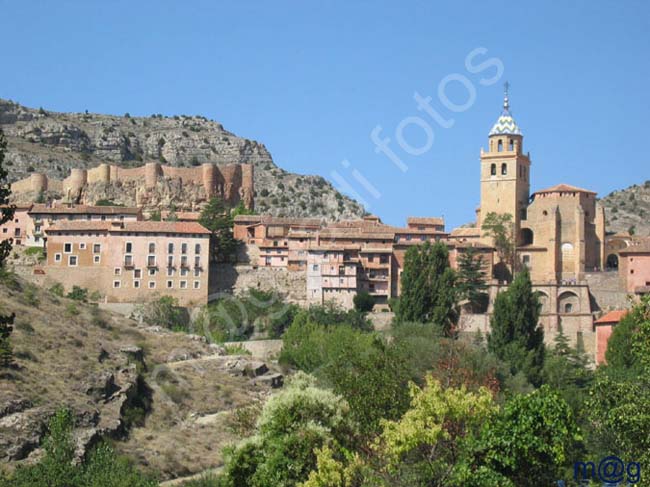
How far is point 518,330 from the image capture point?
2591 inches

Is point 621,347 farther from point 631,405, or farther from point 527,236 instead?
point 631,405

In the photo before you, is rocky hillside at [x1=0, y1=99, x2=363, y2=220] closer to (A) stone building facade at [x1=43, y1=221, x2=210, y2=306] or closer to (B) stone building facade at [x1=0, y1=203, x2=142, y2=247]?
(B) stone building facade at [x1=0, y1=203, x2=142, y2=247]

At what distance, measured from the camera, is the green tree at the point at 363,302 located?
Answer: 74062mm

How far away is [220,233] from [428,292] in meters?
17.0

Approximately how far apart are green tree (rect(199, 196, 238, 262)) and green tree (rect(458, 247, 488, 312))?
597 inches

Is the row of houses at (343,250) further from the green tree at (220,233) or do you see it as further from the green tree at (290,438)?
the green tree at (290,438)

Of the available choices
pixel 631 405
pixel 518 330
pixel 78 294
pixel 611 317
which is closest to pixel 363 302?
pixel 518 330

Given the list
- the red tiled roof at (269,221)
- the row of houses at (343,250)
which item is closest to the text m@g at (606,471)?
the row of houses at (343,250)

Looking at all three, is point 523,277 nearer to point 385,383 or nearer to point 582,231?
point 582,231

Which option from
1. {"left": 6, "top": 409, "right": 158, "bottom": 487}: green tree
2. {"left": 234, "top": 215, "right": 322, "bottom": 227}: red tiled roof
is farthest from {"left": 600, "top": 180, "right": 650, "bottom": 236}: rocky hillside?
{"left": 6, "top": 409, "right": 158, "bottom": 487}: green tree

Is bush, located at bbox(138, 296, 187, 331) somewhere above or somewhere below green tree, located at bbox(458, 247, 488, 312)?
below

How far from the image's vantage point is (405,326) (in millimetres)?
64750

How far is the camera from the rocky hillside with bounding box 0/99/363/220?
111000 mm

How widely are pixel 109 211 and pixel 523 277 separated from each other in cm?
2875
